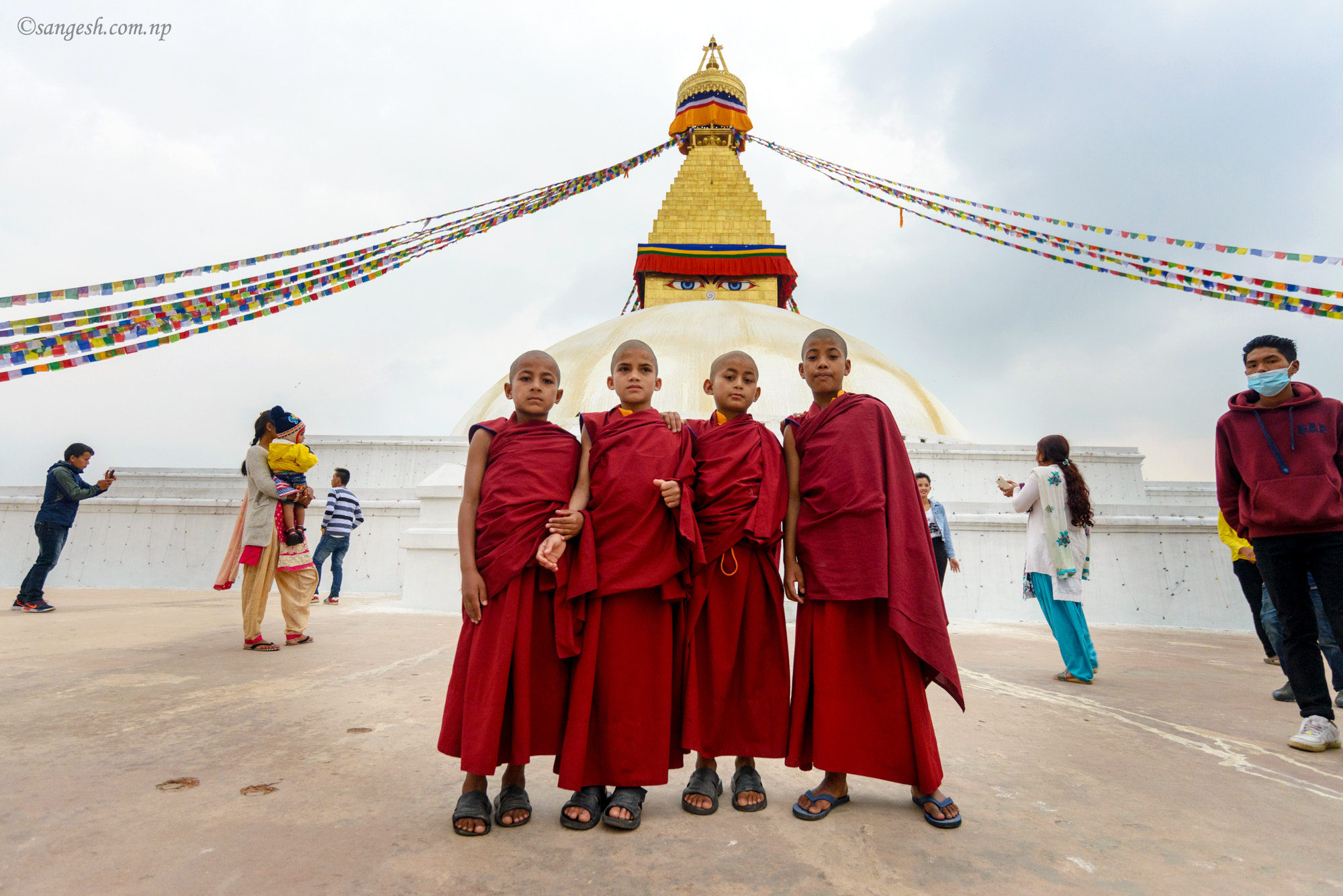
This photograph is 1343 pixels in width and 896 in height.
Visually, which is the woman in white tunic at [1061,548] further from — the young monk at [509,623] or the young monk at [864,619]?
the young monk at [509,623]

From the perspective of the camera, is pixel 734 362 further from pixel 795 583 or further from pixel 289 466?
pixel 289 466

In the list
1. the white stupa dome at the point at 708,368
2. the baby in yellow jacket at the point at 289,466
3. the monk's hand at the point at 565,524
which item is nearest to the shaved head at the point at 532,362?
the monk's hand at the point at 565,524

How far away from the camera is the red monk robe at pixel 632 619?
6.71 feet

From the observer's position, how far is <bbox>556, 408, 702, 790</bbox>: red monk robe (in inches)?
80.5

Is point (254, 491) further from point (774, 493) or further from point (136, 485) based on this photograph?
point (136, 485)

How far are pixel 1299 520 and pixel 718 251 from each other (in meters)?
16.5

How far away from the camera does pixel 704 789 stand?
2.11m

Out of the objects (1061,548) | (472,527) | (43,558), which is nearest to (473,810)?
(472,527)

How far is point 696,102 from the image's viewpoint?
21.0 m

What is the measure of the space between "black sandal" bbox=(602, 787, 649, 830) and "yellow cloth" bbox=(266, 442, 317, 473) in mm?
3481

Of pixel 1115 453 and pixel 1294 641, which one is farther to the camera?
pixel 1115 453

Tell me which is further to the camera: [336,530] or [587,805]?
[336,530]

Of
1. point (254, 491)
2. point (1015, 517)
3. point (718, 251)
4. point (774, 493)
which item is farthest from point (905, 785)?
point (718, 251)

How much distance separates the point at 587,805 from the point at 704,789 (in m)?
0.36
